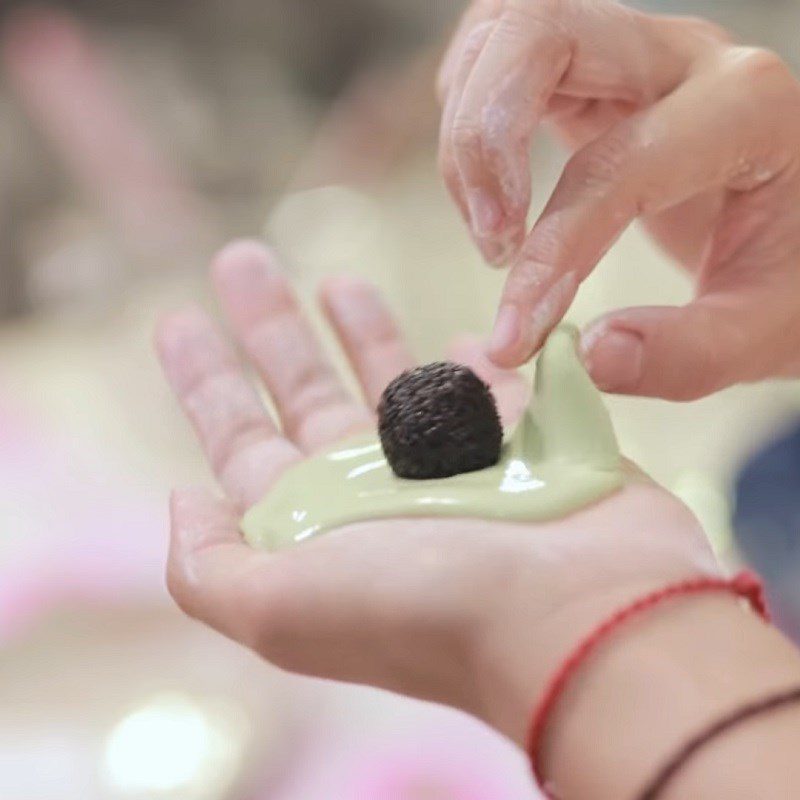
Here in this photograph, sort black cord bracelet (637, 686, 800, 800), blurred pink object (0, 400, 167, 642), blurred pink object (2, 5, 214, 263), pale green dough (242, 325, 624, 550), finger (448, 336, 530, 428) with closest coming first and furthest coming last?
black cord bracelet (637, 686, 800, 800) → pale green dough (242, 325, 624, 550) → finger (448, 336, 530, 428) → blurred pink object (0, 400, 167, 642) → blurred pink object (2, 5, 214, 263)

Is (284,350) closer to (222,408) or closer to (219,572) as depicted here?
(222,408)

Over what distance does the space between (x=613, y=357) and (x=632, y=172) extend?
10cm

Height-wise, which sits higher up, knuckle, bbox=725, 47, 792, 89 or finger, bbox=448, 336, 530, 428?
knuckle, bbox=725, 47, 792, 89

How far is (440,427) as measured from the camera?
1.95ft

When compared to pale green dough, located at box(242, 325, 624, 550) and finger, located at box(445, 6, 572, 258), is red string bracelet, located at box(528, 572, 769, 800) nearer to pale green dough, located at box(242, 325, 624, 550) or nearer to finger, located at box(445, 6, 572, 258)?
pale green dough, located at box(242, 325, 624, 550)

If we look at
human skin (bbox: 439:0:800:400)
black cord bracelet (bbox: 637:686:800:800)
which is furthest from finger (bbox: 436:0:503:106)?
black cord bracelet (bbox: 637:686:800:800)

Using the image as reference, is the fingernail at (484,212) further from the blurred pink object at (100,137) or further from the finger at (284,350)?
the blurred pink object at (100,137)

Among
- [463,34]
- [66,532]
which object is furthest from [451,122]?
[66,532]

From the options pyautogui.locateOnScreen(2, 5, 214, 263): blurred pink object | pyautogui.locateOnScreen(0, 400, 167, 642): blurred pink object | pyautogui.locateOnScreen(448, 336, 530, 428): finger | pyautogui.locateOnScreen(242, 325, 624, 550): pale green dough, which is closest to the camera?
pyautogui.locateOnScreen(242, 325, 624, 550): pale green dough

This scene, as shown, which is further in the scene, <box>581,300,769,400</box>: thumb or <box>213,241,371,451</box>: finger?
<box>213,241,371,451</box>: finger

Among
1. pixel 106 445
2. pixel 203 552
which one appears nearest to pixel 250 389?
pixel 203 552

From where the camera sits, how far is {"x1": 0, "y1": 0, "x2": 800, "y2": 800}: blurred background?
94 centimetres

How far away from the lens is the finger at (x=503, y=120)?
600mm

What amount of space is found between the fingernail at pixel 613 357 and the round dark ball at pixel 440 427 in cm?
6
